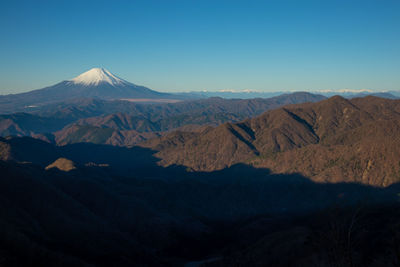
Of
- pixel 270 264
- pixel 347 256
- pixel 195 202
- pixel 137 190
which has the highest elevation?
pixel 347 256

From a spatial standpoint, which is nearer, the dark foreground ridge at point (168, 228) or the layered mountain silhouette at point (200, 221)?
the dark foreground ridge at point (168, 228)

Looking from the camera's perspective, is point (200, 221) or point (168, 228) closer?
point (168, 228)

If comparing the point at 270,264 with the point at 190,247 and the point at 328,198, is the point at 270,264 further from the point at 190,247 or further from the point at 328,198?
the point at 328,198

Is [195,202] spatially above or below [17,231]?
below

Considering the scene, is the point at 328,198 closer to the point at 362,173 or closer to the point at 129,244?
the point at 362,173

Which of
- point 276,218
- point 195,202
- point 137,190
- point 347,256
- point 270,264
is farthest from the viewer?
point 195,202

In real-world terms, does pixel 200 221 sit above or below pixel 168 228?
below

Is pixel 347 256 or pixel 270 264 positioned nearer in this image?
pixel 347 256

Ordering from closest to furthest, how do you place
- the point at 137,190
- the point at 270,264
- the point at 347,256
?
1. the point at 347,256
2. the point at 270,264
3. the point at 137,190

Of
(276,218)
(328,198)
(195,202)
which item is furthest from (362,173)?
(195,202)

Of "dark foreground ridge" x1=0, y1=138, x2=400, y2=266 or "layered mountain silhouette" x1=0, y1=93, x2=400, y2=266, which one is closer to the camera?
"dark foreground ridge" x1=0, y1=138, x2=400, y2=266
